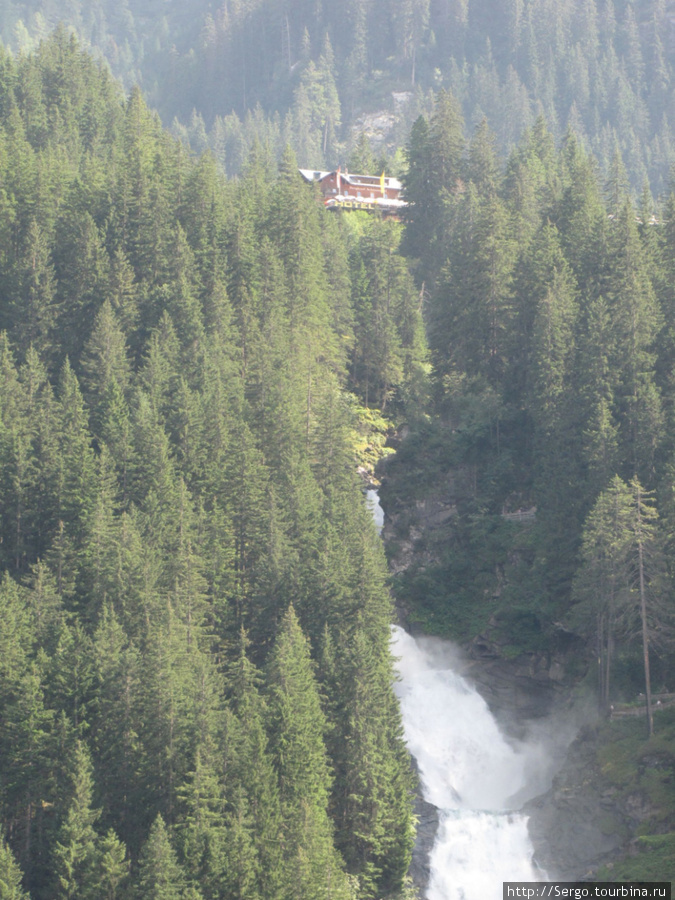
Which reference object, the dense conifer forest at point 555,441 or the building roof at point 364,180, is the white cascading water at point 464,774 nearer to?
the dense conifer forest at point 555,441

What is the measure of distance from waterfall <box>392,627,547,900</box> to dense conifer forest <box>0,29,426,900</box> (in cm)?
486

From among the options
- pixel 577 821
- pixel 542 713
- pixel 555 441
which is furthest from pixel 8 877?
pixel 555 441

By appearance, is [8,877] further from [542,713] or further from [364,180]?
[364,180]

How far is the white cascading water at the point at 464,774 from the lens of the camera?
57.5 m

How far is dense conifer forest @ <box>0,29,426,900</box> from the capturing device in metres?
48.7

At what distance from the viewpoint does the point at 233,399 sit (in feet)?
225

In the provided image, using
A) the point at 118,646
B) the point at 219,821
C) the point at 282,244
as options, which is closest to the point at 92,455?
the point at 118,646

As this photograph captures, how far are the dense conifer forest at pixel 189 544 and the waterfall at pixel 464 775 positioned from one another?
4861mm

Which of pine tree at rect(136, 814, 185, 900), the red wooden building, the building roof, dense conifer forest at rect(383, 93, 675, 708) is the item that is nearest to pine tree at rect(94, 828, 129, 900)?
pine tree at rect(136, 814, 185, 900)

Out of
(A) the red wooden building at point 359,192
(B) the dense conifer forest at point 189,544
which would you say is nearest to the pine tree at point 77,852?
(B) the dense conifer forest at point 189,544

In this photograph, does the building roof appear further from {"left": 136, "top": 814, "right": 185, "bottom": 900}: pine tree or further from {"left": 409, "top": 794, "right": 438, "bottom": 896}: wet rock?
{"left": 136, "top": 814, "right": 185, "bottom": 900}: pine tree

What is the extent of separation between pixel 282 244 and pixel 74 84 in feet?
128

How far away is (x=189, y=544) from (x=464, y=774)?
734 inches

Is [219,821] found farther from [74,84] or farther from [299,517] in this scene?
[74,84]
